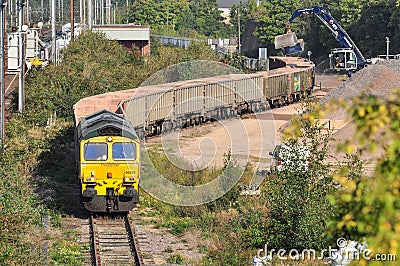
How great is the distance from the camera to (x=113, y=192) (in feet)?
59.1

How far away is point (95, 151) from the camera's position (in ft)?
59.4

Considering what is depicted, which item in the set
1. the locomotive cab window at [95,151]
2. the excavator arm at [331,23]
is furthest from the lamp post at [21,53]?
the excavator arm at [331,23]

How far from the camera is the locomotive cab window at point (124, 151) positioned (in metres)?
18.2

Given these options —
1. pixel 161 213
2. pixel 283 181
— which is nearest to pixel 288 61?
pixel 161 213

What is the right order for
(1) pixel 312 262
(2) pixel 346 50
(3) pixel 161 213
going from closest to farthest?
(1) pixel 312 262
(3) pixel 161 213
(2) pixel 346 50

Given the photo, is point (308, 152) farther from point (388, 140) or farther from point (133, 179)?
point (388, 140)

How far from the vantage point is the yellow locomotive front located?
1794 cm

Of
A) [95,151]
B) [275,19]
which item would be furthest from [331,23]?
[95,151]

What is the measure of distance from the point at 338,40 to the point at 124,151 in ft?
123

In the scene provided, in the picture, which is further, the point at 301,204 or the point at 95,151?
the point at 95,151

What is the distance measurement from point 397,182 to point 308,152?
11588 mm

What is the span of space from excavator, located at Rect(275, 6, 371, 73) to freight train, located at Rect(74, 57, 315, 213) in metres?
2.23

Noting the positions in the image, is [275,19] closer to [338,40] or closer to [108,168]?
[338,40]

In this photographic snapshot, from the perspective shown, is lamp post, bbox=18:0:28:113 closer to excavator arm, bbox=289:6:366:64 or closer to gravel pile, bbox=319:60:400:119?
gravel pile, bbox=319:60:400:119
